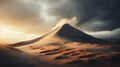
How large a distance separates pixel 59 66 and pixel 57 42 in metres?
66.9

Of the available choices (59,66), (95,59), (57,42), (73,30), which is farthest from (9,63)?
(73,30)

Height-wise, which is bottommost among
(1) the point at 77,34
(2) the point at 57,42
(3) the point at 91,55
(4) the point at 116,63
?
(4) the point at 116,63

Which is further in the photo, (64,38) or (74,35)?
(74,35)

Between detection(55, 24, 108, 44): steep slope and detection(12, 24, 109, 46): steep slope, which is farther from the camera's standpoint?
detection(55, 24, 108, 44): steep slope

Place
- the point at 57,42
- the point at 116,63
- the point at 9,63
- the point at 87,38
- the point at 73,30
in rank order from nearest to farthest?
the point at 9,63 < the point at 116,63 < the point at 57,42 < the point at 87,38 < the point at 73,30

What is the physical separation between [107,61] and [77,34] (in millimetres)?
89775

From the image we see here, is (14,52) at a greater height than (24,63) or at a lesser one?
greater

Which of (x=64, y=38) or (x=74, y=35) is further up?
(x=74, y=35)

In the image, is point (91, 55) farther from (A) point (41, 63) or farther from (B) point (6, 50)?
(B) point (6, 50)

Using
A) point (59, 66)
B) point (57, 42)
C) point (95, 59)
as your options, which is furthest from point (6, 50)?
point (57, 42)

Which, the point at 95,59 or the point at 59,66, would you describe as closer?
the point at 59,66

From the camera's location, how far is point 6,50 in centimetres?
8038

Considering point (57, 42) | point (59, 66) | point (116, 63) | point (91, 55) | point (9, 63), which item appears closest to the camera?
point (9, 63)

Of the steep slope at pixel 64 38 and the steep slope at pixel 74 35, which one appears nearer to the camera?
the steep slope at pixel 64 38
